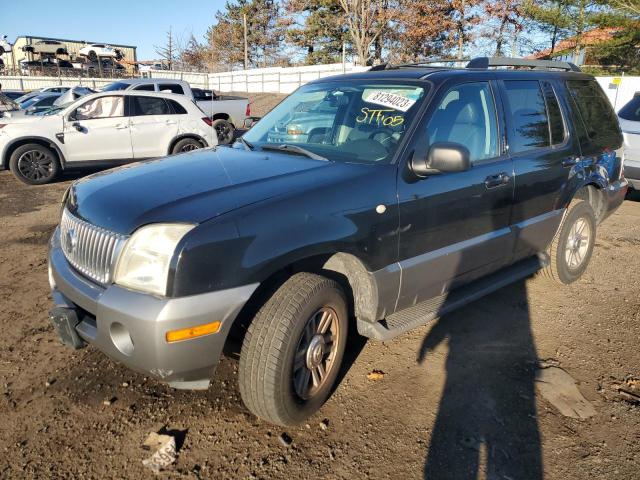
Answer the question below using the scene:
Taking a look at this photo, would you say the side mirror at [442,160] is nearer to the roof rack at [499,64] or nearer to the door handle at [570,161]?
the roof rack at [499,64]

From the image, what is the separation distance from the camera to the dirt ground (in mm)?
2410

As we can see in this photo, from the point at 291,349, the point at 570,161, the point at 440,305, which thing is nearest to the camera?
the point at 291,349

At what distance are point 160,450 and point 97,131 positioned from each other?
8.03 metres

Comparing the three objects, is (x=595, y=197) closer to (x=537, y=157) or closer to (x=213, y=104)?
(x=537, y=157)

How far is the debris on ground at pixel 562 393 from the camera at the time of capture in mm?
2850

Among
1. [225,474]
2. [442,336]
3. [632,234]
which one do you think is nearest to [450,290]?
[442,336]

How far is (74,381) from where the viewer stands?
302 centimetres

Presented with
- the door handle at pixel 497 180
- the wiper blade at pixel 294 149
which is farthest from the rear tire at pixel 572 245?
the wiper blade at pixel 294 149

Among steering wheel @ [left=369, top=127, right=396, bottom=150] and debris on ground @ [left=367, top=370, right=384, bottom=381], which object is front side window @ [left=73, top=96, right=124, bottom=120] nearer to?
steering wheel @ [left=369, top=127, right=396, bottom=150]

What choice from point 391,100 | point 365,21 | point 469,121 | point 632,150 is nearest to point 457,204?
point 469,121

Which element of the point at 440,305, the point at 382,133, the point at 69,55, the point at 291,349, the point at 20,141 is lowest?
the point at 440,305

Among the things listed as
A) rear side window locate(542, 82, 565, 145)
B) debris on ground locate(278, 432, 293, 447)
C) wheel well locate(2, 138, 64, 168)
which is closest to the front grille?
debris on ground locate(278, 432, 293, 447)

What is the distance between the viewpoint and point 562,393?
3016 millimetres

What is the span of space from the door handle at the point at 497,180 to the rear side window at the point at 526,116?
9.6 inches
